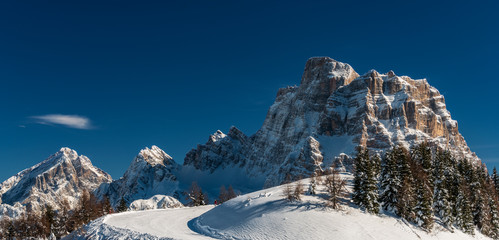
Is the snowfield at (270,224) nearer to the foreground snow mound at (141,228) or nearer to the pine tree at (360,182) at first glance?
the foreground snow mound at (141,228)

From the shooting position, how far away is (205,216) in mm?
57312

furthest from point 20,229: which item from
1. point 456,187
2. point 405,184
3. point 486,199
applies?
point 486,199

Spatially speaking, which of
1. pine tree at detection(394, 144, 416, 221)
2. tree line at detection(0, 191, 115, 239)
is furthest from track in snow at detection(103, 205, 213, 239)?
pine tree at detection(394, 144, 416, 221)

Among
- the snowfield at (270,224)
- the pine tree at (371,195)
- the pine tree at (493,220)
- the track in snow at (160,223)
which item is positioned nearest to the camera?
the snowfield at (270,224)

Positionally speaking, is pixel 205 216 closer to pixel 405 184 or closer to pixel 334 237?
pixel 334 237

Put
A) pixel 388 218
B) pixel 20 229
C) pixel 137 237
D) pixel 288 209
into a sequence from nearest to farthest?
pixel 137 237 < pixel 288 209 < pixel 388 218 < pixel 20 229

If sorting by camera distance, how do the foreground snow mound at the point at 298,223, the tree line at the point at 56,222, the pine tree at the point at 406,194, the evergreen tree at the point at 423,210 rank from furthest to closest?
the tree line at the point at 56,222
the pine tree at the point at 406,194
the evergreen tree at the point at 423,210
the foreground snow mound at the point at 298,223

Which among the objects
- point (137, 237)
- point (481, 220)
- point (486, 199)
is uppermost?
point (486, 199)

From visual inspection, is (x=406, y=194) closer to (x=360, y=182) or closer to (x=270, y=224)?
(x=360, y=182)

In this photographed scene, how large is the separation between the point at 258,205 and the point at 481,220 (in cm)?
4360

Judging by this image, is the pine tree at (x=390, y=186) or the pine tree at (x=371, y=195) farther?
the pine tree at (x=390, y=186)

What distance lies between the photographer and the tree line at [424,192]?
5575 cm

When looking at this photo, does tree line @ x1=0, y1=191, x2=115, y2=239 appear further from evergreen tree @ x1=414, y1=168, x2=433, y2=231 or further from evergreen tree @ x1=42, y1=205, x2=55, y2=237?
evergreen tree @ x1=414, y1=168, x2=433, y2=231

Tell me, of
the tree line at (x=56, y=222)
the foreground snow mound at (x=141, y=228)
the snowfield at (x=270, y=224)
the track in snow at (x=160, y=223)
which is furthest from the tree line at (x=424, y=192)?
the tree line at (x=56, y=222)
